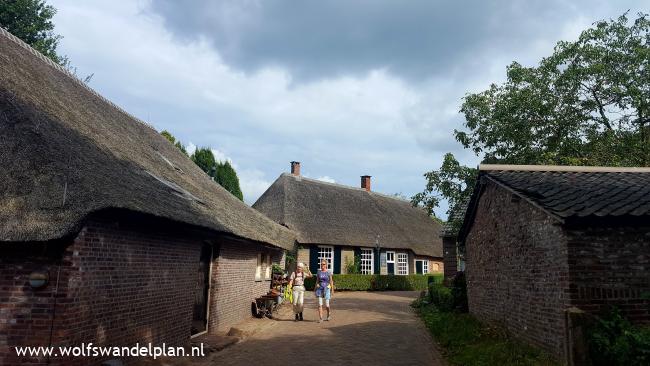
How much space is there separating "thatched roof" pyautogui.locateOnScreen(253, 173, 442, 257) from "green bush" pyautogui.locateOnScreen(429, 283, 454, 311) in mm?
10790

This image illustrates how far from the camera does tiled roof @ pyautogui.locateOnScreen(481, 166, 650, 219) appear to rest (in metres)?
6.64

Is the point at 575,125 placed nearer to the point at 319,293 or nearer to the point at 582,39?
the point at 582,39

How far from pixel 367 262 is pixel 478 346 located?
21336 millimetres

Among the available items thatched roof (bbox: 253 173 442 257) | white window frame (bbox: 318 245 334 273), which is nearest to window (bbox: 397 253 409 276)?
thatched roof (bbox: 253 173 442 257)

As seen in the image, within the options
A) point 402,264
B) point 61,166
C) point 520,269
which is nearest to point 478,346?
point 520,269

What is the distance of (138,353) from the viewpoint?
7.57 m

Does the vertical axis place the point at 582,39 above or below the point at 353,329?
above

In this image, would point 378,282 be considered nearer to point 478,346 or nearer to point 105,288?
point 478,346

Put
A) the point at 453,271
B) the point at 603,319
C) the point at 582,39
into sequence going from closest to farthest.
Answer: the point at 603,319 → the point at 582,39 → the point at 453,271

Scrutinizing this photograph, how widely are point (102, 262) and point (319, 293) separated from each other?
8.08 m

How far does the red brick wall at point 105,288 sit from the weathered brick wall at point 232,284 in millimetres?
1319

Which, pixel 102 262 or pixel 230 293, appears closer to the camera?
pixel 102 262

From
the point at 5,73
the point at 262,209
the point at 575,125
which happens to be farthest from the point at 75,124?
the point at 262,209

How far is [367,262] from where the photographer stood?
1180 inches
